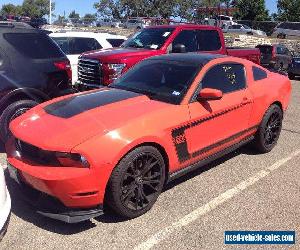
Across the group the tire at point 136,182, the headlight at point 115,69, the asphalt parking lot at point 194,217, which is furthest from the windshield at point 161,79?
the headlight at point 115,69

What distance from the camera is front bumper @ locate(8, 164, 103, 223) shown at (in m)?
3.78

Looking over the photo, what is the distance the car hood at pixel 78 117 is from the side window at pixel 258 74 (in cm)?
205

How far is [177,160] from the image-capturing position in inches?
179

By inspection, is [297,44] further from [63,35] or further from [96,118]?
[96,118]

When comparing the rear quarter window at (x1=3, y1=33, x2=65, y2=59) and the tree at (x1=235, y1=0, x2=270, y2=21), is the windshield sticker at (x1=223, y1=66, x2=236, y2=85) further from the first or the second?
the tree at (x1=235, y1=0, x2=270, y2=21)

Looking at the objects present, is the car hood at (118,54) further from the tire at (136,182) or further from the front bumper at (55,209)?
the front bumper at (55,209)

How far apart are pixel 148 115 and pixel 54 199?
1.32m

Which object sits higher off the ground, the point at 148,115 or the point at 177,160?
the point at 148,115

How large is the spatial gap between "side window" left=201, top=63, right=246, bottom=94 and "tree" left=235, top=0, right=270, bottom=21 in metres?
59.8

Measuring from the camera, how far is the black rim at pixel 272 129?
6.28 meters

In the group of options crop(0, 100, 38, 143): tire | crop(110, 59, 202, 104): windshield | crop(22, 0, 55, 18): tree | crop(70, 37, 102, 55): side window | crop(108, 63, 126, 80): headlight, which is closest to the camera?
crop(110, 59, 202, 104): windshield

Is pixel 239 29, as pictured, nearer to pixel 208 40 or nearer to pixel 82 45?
pixel 208 40

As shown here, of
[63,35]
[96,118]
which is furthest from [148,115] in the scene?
[63,35]

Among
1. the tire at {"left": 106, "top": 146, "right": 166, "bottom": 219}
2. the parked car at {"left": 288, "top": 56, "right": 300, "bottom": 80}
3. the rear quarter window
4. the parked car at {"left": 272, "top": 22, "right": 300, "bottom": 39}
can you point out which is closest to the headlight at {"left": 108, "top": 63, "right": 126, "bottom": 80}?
the rear quarter window
